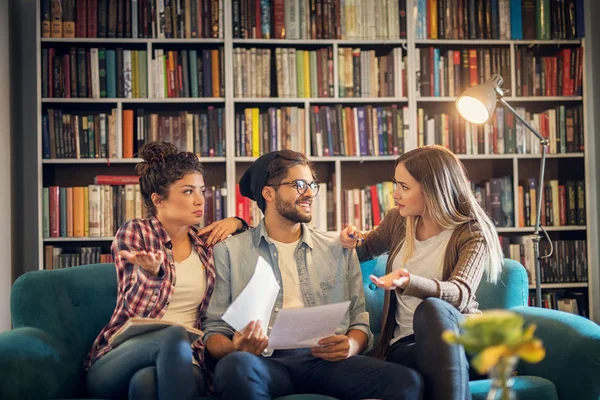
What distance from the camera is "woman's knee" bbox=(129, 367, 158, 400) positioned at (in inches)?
69.9

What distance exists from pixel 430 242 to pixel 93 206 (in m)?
2.12

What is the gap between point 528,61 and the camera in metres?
3.85

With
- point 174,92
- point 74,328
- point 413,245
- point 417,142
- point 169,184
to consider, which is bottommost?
point 74,328

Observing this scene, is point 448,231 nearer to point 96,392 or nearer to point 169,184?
point 169,184

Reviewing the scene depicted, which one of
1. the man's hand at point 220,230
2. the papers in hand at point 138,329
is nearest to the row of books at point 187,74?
the man's hand at point 220,230

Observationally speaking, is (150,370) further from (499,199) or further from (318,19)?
(499,199)

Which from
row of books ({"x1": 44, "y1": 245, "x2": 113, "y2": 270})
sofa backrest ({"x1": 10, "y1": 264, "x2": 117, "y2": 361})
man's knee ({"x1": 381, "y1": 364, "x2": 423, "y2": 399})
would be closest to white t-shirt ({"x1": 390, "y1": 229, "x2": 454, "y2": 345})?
man's knee ({"x1": 381, "y1": 364, "x2": 423, "y2": 399})

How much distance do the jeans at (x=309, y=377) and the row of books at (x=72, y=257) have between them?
1.91 m

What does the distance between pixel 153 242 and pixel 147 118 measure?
168 cm

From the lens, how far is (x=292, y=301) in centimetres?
218

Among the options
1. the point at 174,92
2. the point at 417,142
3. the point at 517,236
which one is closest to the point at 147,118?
the point at 174,92

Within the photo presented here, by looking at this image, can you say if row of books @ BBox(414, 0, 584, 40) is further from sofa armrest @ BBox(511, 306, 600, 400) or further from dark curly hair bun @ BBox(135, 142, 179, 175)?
sofa armrest @ BBox(511, 306, 600, 400)

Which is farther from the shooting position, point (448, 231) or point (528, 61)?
point (528, 61)

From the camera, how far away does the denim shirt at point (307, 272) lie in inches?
84.7
